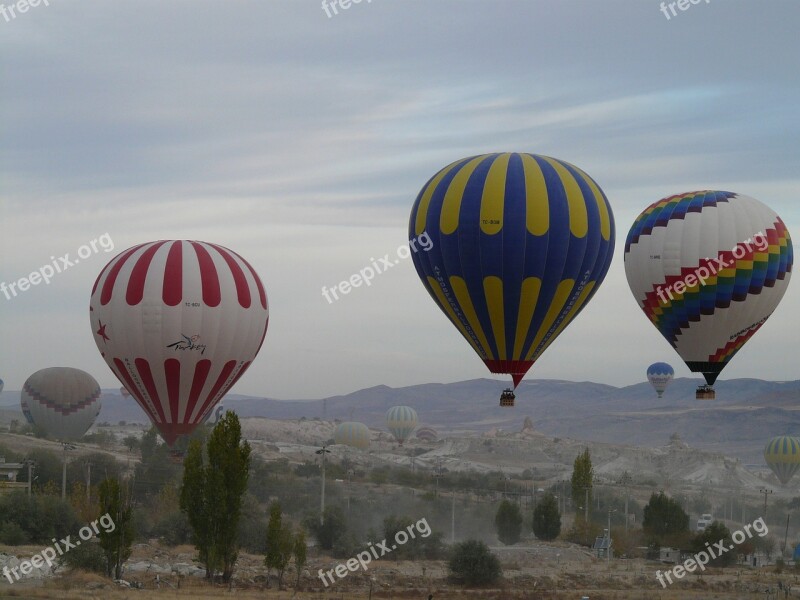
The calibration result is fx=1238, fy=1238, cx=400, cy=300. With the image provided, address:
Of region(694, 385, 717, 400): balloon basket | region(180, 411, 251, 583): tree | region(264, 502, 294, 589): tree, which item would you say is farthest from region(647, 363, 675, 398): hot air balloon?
region(180, 411, 251, 583): tree

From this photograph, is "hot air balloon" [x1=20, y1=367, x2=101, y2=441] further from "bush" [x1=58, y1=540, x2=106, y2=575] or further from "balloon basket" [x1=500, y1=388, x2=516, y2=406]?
"balloon basket" [x1=500, y1=388, x2=516, y2=406]

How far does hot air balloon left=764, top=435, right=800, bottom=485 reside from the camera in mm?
134625

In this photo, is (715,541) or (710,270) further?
(715,541)

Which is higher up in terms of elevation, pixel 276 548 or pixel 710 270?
pixel 710 270

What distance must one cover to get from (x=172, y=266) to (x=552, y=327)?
1604 cm

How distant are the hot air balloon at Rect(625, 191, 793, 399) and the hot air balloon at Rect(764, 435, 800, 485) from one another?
77.7m

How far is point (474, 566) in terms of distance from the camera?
62438 mm

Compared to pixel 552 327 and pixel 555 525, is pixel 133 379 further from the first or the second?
pixel 555 525

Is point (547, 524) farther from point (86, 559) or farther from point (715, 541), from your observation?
point (86, 559)

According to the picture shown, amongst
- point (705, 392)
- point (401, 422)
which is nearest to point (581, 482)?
point (705, 392)

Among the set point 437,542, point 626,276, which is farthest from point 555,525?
point 626,276

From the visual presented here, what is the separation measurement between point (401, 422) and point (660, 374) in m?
61.7

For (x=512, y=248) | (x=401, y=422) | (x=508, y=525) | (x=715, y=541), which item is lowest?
(x=715, y=541)

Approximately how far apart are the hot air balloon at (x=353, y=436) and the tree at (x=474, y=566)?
103738 mm
